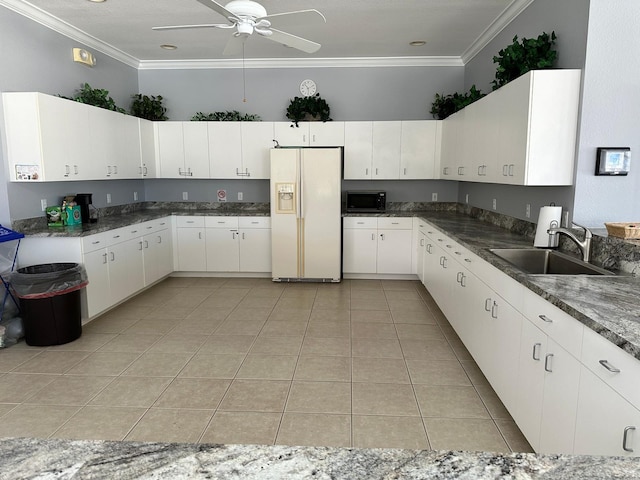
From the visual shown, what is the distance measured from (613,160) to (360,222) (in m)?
3.28

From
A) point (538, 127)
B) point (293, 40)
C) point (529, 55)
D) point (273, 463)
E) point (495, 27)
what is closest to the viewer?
point (273, 463)

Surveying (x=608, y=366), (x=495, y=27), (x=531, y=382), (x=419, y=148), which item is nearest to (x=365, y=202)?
(x=419, y=148)

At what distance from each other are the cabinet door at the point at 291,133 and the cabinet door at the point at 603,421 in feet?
16.1

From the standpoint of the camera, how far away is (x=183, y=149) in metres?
6.18

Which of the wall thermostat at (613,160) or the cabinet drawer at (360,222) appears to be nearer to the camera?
the wall thermostat at (613,160)

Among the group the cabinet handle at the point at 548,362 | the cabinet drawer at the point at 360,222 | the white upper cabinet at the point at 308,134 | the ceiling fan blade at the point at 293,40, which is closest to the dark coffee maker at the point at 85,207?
the white upper cabinet at the point at 308,134

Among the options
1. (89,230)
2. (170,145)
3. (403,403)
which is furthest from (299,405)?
(170,145)

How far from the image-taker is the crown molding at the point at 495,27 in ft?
Result: 13.1

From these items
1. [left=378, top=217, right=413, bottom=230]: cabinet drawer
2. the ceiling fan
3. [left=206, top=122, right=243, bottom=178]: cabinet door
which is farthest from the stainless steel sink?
[left=206, top=122, right=243, bottom=178]: cabinet door

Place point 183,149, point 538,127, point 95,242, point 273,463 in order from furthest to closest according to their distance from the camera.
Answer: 1. point 183,149
2. point 95,242
3. point 538,127
4. point 273,463

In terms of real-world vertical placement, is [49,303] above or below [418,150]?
below

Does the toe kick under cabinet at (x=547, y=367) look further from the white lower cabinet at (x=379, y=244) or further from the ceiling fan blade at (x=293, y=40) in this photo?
the white lower cabinet at (x=379, y=244)

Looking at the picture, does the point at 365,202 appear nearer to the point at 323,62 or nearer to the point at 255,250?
the point at 255,250

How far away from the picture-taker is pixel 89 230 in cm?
420
